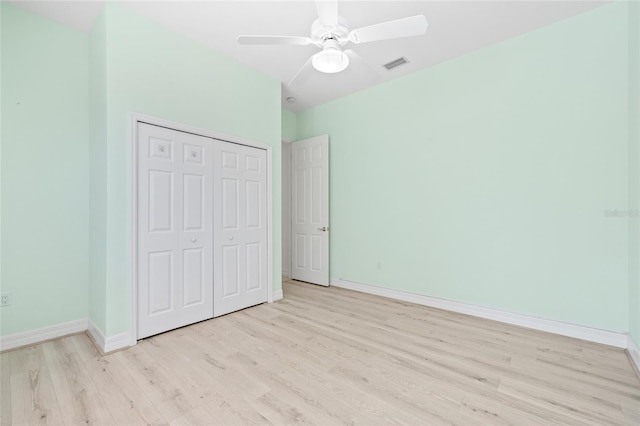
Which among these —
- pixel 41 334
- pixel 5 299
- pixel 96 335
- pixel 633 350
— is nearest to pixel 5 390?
pixel 96 335

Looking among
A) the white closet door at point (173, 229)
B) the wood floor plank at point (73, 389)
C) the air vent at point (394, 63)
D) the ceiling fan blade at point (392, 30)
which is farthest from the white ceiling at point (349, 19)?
the wood floor plank at point (73, 389)

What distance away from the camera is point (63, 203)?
9.07ft

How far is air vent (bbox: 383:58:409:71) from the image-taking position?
11.2 ft

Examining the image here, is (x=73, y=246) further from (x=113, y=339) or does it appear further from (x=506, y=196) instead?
(x=506, y=196)

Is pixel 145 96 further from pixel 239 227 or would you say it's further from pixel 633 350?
pixel 633 350

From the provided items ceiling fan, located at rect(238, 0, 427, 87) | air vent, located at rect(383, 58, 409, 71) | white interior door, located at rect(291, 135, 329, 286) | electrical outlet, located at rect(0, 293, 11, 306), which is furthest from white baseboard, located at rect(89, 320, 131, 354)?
air vent, located at rect(383, 58, 409, 71)

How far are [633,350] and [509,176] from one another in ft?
5.64

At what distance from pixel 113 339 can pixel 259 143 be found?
248cm

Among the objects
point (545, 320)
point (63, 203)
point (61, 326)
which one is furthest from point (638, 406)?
point (63, 203)

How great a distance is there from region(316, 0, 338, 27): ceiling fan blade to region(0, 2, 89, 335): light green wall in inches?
102

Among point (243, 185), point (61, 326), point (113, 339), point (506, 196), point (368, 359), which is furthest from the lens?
point (243, 185)

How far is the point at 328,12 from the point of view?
1865 mm

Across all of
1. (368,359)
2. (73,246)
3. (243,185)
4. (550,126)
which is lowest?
(368,359)

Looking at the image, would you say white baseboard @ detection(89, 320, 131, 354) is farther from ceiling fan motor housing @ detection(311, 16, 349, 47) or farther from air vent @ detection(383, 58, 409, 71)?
air vent @ detection(383, 58, 409, 71)
